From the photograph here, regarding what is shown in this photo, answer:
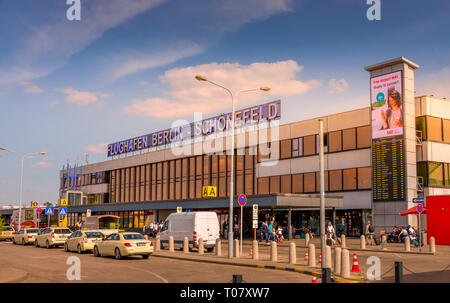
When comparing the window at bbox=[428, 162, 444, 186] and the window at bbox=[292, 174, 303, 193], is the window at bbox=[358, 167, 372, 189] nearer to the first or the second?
the window at bbox=[428, 162, 444, 186]

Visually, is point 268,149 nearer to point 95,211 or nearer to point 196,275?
point 95,211

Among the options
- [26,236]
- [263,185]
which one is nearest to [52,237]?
[26,236]

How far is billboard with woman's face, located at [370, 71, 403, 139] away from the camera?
42094 mm

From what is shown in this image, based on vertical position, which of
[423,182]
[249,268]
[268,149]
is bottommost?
[249,268]

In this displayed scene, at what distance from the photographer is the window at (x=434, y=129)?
43.0 metres

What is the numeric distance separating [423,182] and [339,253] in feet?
90.9

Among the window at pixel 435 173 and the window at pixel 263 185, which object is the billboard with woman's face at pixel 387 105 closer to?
the window at pixel 435 173

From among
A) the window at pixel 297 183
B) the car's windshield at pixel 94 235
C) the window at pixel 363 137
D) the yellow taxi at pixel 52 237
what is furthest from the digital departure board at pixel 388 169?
the yellow taxi at pixel 52 237

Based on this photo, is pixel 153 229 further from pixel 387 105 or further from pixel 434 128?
pixel 434 128

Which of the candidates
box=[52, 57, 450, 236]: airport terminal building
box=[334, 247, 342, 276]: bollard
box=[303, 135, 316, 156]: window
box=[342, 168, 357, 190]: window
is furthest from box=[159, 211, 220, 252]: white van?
box=[303, 135, 316, 156]: window

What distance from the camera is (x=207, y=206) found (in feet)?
162

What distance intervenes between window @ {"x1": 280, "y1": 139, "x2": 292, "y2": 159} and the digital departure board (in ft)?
36.4

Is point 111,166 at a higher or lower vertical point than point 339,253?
higher
